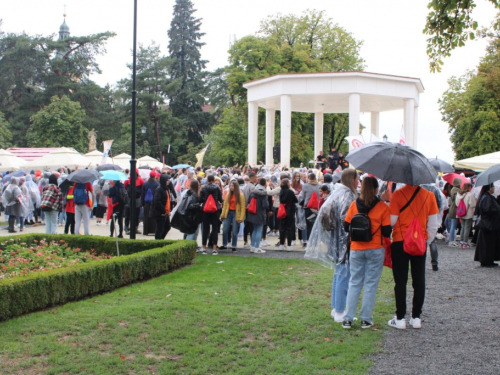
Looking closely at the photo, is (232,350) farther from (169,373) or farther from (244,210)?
(244,210)

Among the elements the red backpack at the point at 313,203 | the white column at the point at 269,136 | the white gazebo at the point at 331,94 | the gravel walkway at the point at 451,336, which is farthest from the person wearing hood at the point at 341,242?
the white column at the point at 269,136

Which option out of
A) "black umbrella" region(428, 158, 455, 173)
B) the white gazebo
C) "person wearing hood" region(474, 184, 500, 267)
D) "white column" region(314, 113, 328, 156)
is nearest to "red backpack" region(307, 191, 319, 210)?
"black umbrella" region(428, 158, 455, 173)

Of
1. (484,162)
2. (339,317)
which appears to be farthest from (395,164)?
(484,162)

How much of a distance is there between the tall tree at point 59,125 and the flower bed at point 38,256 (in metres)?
43.3

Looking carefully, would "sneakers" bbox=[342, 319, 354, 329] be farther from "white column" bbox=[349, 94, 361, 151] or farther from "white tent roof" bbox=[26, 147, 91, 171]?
"white column" bbox=[349, 94, 361, 151]

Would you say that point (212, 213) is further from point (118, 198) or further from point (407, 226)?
point (407, 226)

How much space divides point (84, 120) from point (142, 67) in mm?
10105

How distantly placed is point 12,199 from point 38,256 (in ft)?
28.2

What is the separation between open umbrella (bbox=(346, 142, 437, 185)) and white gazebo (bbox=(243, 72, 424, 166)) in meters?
24.7

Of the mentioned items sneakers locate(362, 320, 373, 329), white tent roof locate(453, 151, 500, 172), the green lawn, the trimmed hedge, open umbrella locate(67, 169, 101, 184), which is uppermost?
white tent roof locate(453, 151, 500, 172)

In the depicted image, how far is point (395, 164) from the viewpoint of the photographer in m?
6.41

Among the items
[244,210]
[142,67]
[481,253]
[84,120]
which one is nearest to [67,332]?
[244,210]

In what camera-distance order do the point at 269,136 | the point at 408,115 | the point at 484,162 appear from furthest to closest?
the point at 269,136
the point at 408,115
the point at 484,162

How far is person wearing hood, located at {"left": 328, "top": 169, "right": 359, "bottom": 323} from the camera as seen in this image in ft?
23.3
